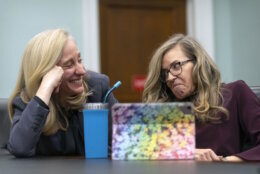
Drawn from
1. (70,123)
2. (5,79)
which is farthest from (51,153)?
(5,79)

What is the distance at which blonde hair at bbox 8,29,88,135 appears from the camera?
142 centimetres

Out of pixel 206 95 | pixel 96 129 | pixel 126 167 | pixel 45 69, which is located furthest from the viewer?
pixel 206 95

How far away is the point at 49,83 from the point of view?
1.36m

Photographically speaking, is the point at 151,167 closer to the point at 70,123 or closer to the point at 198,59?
the point at 70,123

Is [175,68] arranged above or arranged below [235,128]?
above

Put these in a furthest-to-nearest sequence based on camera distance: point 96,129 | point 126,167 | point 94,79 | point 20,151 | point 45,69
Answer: point 94,79 → point 45,69 → point 20,151 → point 96,129 → point 126,167

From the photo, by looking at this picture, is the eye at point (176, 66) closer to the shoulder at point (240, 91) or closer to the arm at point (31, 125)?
the shoulder at point (240, 91)

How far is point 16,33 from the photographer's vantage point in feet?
11.3

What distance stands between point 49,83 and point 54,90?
12 cm

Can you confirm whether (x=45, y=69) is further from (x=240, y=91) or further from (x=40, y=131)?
(x=240, y=91)

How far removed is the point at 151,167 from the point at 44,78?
615 millimetres

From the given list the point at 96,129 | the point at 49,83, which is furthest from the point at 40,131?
the point at 96,129

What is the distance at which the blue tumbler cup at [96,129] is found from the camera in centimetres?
112

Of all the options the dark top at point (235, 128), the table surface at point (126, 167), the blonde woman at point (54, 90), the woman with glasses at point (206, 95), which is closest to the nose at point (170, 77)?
the woman with glasses at point (206, 95)
